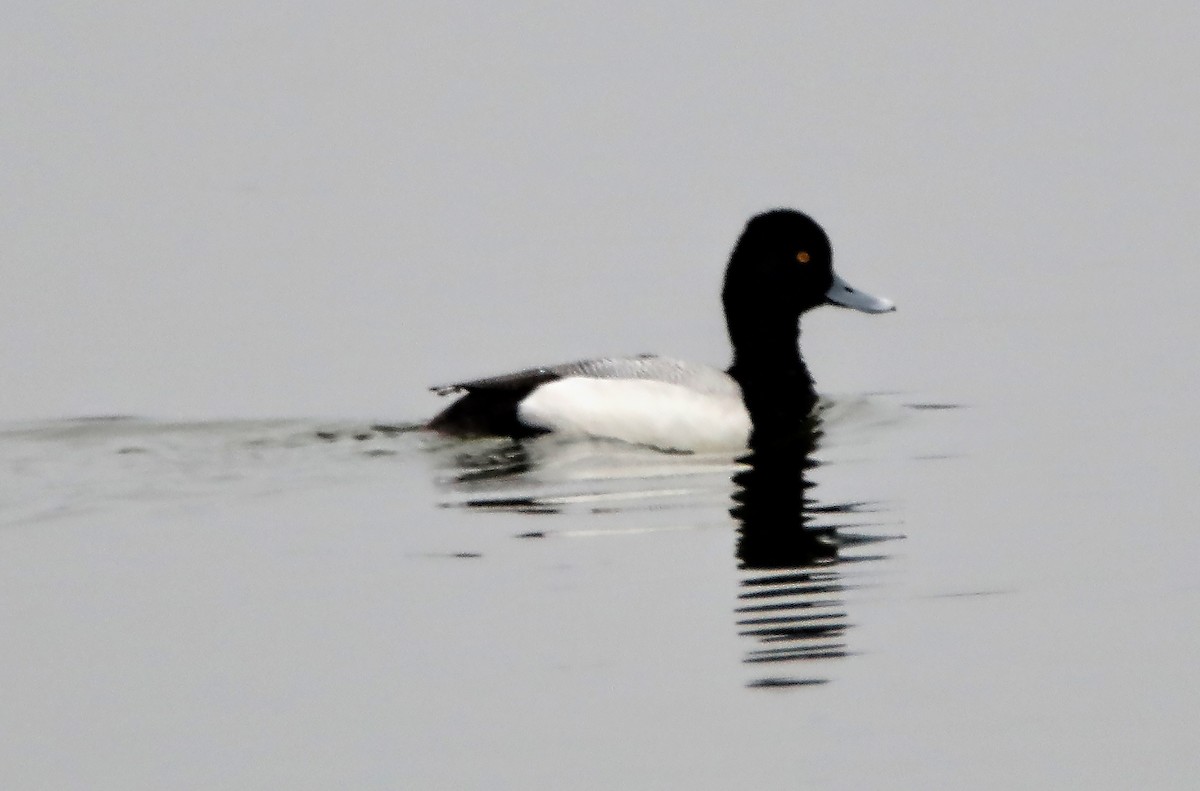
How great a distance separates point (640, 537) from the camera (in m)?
7.84

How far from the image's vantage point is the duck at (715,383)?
33.2 ft

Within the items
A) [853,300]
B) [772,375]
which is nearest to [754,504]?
[772,375]

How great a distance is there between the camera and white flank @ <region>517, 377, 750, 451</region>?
398 inches

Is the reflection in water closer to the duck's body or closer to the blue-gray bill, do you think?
the duck's body

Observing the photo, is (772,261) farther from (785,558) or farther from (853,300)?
(785,558)

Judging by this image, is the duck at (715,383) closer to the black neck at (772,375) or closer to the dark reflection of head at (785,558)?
the black neck at (772,375)

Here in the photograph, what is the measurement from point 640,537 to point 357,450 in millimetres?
2541

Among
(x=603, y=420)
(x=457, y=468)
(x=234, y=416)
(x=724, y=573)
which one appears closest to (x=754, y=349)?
(x=603, y=420)

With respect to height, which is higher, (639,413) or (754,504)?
(639,413)

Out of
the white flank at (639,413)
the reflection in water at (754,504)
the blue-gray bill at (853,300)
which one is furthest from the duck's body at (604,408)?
the blue-gray bill at (853,300)

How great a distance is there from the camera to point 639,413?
10195 mm

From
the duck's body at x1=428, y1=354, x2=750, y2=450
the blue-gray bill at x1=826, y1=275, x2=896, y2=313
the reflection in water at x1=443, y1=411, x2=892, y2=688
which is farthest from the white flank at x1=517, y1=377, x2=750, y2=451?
the blue-gray bill at x1=826, y1=275, x2=896, y2=313

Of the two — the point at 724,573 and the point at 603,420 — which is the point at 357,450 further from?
the point at 724,573

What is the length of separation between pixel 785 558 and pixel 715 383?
10.0 ft
